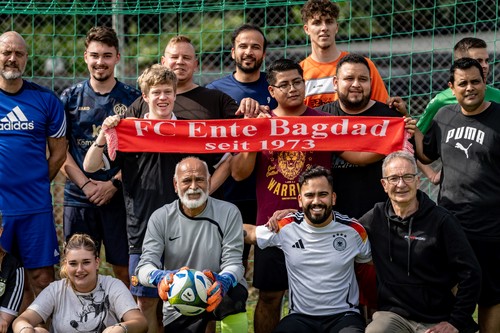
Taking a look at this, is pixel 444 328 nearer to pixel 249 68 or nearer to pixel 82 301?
pixel 82 301

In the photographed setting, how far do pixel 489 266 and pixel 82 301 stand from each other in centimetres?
280

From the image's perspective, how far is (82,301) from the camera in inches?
242

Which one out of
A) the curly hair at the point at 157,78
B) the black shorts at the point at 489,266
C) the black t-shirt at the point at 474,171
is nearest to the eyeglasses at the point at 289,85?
the curly hair at the point at 157,78

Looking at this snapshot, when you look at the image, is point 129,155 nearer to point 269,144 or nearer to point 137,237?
point 137,237

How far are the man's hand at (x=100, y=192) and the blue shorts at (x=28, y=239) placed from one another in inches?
14.9

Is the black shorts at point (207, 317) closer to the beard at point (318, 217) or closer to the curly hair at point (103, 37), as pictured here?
the beard at point (318, 217)

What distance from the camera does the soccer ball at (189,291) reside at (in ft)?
18.9

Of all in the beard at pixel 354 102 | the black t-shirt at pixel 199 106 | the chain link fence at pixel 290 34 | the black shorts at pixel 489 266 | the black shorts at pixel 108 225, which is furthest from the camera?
the chain link fence at pixel 290 34

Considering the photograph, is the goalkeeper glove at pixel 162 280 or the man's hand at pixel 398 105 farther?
the man's hand at pixel 398 105

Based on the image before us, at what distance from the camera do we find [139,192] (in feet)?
21.3

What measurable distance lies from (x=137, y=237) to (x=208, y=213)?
1.93ft

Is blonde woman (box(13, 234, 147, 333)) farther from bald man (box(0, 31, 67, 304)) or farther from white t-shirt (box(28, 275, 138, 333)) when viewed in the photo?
bald man (box(0, 31, 67, 304))

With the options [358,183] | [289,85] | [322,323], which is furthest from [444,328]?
[289,85]

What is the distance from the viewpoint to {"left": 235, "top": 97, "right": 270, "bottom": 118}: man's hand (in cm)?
653
